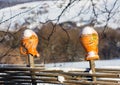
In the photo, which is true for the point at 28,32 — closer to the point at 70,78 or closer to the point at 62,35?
the point at 70,78

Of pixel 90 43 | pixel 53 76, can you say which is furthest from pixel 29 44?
pixel 90 43

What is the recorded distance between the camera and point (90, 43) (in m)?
5.24

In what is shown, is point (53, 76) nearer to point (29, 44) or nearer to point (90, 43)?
point (29, 44)

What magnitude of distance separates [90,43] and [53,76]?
22.3 inches

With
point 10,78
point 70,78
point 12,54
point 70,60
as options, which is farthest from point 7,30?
point 70,78

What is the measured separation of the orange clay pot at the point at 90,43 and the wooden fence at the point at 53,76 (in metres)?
0.17

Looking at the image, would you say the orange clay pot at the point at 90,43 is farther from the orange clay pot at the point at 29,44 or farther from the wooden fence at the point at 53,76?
the orange clay pot at the point at 29,44

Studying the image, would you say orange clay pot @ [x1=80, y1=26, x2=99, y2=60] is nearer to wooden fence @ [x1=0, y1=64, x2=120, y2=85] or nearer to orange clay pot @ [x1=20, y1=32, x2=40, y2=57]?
wooden fence @ [x1=0, y1=64, x2=120, y2=85]

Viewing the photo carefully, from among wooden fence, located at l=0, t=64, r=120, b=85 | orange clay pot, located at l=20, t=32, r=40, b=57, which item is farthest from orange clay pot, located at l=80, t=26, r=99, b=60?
orange clay pot, located at l=20, t=32, r=40, b=57

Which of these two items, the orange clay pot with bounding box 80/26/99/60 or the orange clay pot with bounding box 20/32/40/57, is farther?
the orange clay pot with bounding box 20/32/40/57

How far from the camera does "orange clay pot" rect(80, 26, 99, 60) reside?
524 cm

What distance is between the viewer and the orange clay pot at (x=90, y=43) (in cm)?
524

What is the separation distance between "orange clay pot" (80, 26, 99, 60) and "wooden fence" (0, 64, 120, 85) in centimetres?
17

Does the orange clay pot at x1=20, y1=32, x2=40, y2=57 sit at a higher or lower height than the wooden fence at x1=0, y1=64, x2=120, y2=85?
higher
